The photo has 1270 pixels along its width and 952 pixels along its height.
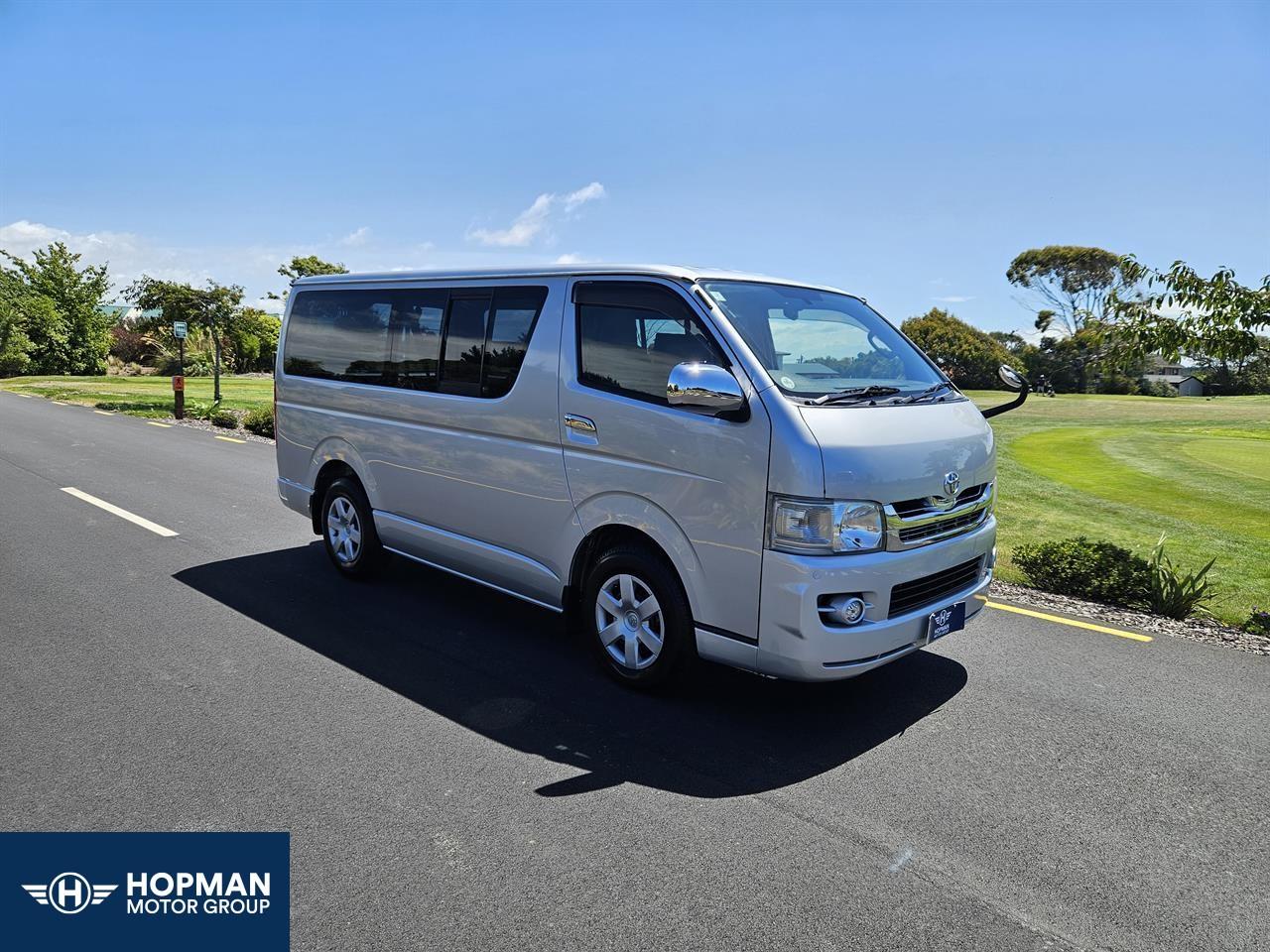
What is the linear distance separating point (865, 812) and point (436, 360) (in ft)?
12.0

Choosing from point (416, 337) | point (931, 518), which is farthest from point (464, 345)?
point (931, 518)

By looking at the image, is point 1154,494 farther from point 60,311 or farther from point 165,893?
point 60,311

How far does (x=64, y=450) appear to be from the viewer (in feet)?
44.9

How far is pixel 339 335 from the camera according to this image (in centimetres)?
614

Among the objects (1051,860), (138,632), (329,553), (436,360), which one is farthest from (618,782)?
(329,553)

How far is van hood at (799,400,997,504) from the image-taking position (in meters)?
3.62

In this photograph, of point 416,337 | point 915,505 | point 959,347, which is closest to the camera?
point 915,505

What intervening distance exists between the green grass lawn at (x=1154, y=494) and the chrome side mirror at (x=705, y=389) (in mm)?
4370

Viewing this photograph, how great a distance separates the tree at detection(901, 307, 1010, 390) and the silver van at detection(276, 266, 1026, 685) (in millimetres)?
52869

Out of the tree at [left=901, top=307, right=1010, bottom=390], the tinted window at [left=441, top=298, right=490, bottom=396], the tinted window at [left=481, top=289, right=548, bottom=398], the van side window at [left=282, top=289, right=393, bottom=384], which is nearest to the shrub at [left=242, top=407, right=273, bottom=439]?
the van side window at [left=282, top=289, right=393, bottom=384]

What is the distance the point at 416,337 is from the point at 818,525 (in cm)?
314

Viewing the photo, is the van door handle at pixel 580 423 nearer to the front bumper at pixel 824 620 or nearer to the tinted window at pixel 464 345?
the tinted window at pixel 464 345

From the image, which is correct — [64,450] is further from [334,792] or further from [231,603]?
[334,792]

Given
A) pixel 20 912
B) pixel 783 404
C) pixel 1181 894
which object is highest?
pixel 783 404
